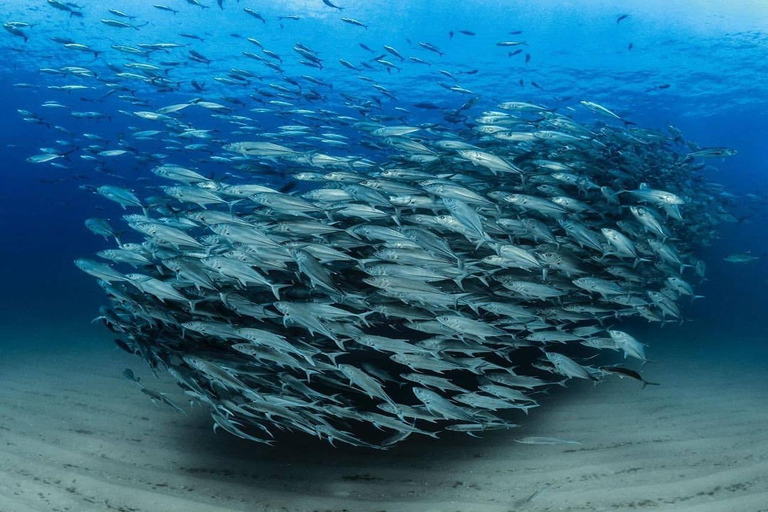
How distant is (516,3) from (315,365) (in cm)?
3204

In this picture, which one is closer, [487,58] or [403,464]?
[403,464]

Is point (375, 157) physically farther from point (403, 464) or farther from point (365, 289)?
point (403, 464)

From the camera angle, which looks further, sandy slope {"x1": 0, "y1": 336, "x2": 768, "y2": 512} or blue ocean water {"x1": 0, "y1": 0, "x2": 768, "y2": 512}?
blue ocean water {"x1": 0, "y1": 0, "x2": 768, "y2": 512}

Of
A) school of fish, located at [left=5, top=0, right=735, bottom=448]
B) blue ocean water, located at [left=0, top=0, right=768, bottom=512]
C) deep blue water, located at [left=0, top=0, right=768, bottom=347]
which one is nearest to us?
school of fish, located at [left=5, top=0, right=735, bottom=448]

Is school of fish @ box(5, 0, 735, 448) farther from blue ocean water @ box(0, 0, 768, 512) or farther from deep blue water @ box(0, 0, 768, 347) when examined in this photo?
deep blue water @ box(0, 0, 768, 347)

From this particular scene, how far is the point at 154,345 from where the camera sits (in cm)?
478

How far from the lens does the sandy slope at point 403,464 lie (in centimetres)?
433

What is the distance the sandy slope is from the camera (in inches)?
171

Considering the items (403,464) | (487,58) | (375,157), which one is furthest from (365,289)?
(487,58)

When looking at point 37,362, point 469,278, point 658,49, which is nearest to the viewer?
point 469,278

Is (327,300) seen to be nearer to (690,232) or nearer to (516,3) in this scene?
(690,232)

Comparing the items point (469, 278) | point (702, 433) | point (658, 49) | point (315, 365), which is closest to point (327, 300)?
point (315, 365)

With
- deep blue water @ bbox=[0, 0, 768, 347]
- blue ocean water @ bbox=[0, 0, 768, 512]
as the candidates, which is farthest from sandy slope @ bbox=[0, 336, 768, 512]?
deep blue water @ bbox=[0, 0, 768, 347]

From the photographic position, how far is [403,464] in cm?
499
